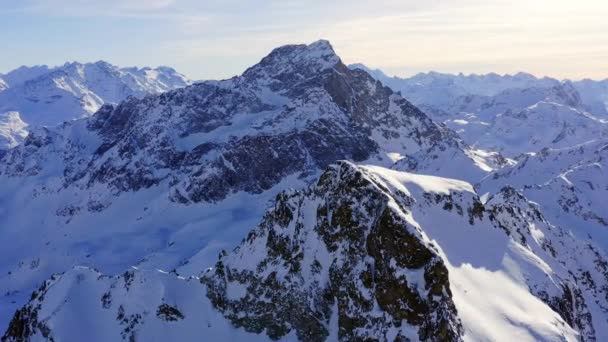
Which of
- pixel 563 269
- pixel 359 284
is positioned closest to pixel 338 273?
pixel 359 284

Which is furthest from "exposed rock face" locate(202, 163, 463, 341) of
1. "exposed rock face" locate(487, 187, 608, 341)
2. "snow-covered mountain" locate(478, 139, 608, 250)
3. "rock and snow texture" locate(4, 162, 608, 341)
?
"snow-covered mountain" locate(478, 139, 608, 250)

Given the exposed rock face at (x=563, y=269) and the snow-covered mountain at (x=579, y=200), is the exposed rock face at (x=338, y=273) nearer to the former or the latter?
the exposed rock face at (x=563, y=269)

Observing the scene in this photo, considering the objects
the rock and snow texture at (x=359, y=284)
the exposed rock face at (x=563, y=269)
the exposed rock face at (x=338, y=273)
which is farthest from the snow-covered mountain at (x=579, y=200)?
the exposed rock face at (x=338, y=273)

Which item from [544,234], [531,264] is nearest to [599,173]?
[544,234]

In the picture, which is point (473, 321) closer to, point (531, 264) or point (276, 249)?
point (531, 264)

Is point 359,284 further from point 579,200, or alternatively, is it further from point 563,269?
point 579,200

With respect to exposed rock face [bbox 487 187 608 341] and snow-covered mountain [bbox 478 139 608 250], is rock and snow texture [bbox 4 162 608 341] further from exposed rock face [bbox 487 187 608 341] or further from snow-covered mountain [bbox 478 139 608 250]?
snow-covered mountain [bbox 478 139 608 250]
